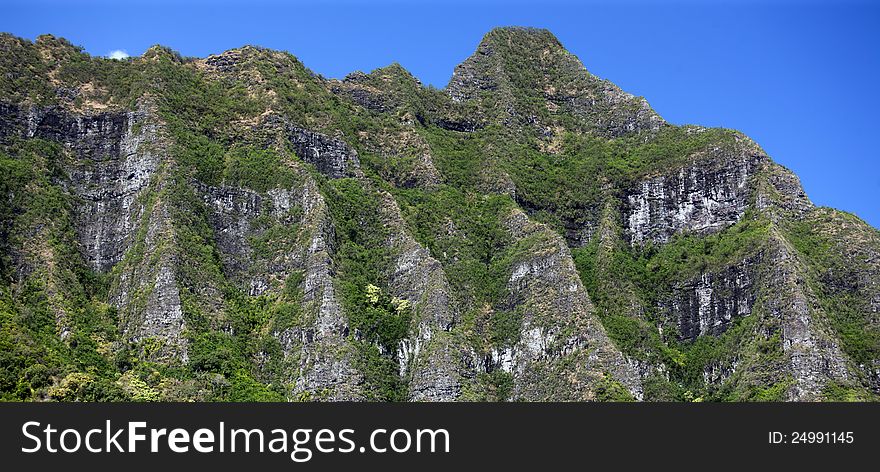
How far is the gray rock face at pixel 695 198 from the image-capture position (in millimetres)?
133125

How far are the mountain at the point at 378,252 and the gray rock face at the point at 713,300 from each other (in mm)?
212

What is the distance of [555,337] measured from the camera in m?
114

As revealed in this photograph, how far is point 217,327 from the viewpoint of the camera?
111312 millimetres

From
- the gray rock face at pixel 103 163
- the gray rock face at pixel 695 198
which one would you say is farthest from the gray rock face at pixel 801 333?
the gray rock face at pixel 103 163

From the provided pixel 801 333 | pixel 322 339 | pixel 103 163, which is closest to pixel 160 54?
pixel 103 163

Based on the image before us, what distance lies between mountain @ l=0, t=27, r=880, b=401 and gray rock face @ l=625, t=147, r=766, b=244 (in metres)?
0.25

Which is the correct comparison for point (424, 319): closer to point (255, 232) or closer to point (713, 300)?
point (255, 232)

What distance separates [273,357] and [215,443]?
180 feet

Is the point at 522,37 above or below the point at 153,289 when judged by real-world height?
above

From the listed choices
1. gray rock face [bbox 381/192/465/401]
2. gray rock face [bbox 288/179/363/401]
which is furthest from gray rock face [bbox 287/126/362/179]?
gray rock face [bbox 288/179/363/401]

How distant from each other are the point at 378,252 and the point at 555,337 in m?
19.9

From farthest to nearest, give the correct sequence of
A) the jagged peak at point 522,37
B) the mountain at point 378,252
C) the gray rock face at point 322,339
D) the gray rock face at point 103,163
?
the jagged peak at point 522,37
the gray rock face at point 103,163
the mountain at point 378,252
the gray rock face at point 322,339

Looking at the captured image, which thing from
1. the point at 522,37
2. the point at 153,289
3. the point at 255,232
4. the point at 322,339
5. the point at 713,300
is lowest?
the point at 322,339

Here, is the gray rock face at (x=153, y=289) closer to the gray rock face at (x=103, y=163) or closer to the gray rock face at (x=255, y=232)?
the gray rock face at (x=103, y=163)
